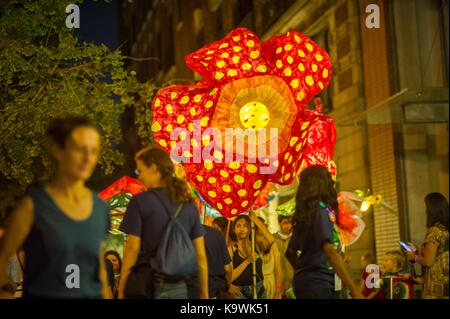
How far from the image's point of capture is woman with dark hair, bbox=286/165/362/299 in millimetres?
4371

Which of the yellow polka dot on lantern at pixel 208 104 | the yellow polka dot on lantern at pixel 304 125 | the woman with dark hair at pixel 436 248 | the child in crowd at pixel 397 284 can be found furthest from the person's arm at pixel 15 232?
the child in crowd at pixel 397 284

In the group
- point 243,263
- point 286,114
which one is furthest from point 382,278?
point 286,114

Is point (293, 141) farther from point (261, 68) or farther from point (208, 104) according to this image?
point (208, 104)

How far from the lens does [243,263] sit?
6.64m

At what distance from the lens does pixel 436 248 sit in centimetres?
625

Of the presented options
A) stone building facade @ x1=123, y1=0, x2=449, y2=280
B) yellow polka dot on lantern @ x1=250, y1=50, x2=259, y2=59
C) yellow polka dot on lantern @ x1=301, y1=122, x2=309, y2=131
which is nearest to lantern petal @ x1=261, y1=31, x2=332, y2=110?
yellow polka dot on lantern @ x1=250, y1=50, x2=259, y2=59

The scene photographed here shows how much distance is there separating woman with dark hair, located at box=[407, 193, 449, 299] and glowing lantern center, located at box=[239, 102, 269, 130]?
181cm

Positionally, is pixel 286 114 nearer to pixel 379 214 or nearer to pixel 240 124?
pixel 240 124

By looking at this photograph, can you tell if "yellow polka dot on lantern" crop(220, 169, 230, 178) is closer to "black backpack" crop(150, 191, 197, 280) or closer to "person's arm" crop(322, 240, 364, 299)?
"person's arm" crop(322, 240, 364, 299)

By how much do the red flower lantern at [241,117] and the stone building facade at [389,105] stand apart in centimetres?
482

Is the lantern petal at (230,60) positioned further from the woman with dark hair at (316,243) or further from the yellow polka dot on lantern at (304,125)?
the woman with dark hair at (316,243)

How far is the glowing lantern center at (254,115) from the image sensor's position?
6.44 metres

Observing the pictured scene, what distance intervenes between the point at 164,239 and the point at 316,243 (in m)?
1.16
